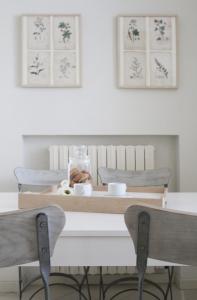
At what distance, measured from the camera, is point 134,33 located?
314cm

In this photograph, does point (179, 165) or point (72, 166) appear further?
point (179, 165)

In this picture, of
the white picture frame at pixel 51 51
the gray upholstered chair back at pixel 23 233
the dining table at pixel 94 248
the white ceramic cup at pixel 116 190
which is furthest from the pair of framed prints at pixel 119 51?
the gray upholstered chair back at pixel 23 233

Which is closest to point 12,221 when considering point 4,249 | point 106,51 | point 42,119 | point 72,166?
point 4,249

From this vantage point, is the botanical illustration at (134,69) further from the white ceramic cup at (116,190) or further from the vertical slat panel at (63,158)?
the white ceramic cup at (116,190)

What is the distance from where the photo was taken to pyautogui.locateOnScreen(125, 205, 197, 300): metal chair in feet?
3.80

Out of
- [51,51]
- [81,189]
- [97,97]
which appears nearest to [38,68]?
[51,51]

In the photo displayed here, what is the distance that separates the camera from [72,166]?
6.69 feet

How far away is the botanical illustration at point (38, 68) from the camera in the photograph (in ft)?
10.2

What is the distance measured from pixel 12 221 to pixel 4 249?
10 centimetres

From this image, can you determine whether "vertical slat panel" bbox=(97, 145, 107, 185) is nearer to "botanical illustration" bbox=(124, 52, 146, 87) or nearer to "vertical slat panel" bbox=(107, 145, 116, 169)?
"vertical slat panel" bbox=(107, 145, 116, 169)

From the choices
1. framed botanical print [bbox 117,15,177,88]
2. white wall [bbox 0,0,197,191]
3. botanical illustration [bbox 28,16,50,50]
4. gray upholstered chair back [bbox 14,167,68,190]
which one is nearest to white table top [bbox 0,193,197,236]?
gray upholstered chair back [bbox 14,167,68,190]

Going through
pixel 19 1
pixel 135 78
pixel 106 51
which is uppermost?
pixel 19 1

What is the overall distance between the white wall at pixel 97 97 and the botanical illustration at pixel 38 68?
8 cm

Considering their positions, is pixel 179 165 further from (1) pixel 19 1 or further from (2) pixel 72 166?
(1) pixel 19 1
